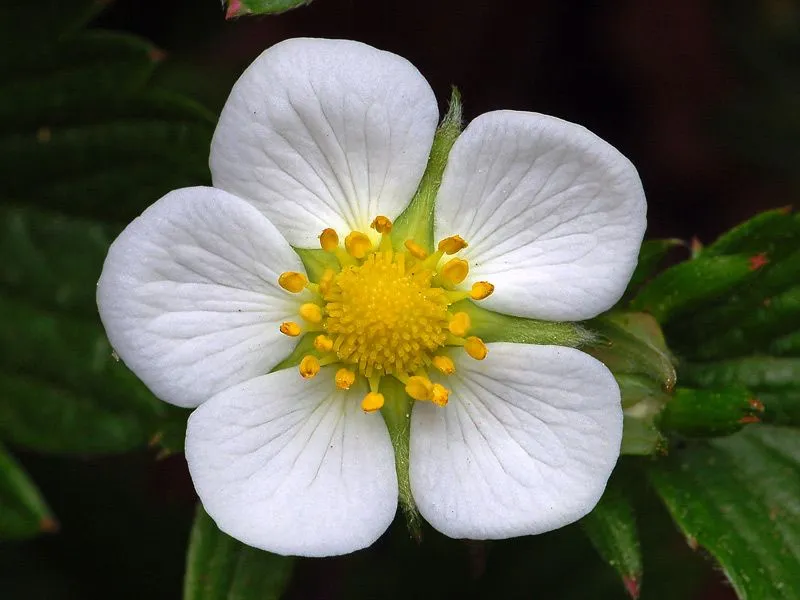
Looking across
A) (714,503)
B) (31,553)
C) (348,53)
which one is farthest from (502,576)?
(348,53)

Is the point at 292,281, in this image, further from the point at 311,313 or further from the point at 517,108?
the point at 517,108

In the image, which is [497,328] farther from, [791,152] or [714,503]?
[791,152]

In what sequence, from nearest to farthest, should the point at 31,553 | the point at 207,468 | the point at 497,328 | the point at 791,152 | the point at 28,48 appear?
the point at 207,468 → the point at 497,328 → the point at 28,48 → the point at 31,553 → the point at 791,152

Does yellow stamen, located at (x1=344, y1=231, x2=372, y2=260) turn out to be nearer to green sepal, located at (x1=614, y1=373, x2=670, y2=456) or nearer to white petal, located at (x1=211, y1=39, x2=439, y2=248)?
white petal, located at (x1=211, y1=39, x2=439, y2=248)

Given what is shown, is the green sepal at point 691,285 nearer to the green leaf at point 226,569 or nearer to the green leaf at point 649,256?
the green leaf at point 649,256

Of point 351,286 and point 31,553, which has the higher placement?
point 351,286

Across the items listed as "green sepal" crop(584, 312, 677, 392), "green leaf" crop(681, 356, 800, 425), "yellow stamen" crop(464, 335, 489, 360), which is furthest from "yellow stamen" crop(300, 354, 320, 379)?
"green leaf" crop(681, 356, 800, 425)

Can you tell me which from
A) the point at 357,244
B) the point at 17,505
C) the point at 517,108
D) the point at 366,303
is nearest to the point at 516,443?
the point at 366,303
